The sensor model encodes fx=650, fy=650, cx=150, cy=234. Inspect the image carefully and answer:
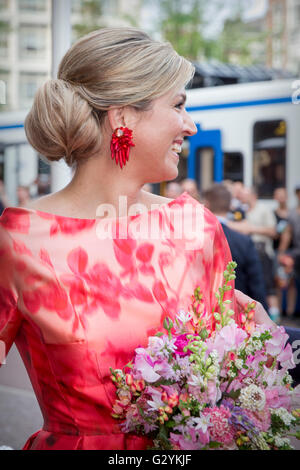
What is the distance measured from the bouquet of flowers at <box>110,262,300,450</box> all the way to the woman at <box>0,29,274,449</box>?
124 mm

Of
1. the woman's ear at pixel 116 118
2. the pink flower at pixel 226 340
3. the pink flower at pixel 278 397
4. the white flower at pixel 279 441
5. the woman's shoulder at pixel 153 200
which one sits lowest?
the white flower at pixel 279 441

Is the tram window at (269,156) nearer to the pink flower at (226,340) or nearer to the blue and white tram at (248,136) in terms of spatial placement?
the blue and white tram at (248,136)

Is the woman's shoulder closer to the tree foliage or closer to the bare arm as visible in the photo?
the bare arm

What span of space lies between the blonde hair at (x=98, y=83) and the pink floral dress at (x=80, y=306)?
207 millimetres

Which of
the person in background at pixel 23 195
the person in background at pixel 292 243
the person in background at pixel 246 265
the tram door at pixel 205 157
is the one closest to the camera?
the person in background at pixel 246 265

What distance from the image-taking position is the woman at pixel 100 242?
4.83ft

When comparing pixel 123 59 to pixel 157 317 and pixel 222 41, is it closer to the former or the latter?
pixel 157 317

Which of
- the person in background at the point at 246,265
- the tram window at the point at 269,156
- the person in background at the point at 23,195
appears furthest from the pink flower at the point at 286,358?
the person in background at the point at 23,195

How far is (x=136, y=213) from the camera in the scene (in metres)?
1.64

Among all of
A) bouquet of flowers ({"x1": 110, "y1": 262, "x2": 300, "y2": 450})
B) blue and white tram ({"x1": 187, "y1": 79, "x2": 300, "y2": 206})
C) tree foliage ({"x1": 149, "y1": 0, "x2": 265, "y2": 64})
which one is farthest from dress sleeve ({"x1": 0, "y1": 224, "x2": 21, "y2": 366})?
tree foliage ({"x1": 149, "y1": 0, "x2": 265, "y2": 64})

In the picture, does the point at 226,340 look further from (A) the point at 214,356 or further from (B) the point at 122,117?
(B) the point at 122,117

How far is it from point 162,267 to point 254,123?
713 centimetres

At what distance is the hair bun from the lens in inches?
61.1

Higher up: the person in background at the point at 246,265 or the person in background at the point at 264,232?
the person in background at the point at 246,265
